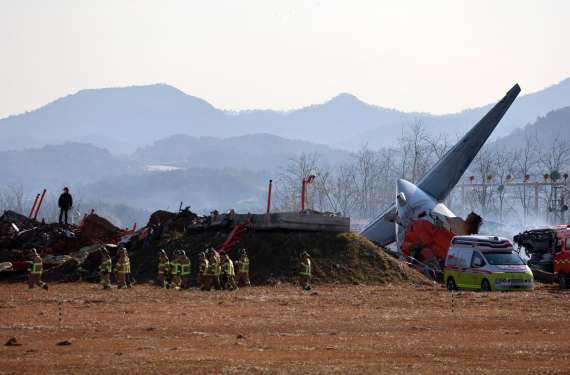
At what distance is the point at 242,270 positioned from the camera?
41438 mm

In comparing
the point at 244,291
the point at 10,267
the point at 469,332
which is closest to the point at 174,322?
the point at 469,332

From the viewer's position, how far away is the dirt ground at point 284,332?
19.3m

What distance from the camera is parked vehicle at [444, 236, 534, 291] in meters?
39.8

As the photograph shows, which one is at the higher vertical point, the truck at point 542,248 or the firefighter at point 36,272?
the truck at point 542,248

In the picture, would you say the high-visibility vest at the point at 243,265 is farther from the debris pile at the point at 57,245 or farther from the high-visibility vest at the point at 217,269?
the debris pile at the point at 57,245

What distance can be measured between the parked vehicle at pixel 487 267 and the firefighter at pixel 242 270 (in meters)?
8.19

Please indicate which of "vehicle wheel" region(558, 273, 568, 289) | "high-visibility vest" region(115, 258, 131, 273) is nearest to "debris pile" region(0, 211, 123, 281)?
"high-visibility vest" region(115, 258, 131, 273)

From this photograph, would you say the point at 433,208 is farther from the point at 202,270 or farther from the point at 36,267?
the point at 36,267

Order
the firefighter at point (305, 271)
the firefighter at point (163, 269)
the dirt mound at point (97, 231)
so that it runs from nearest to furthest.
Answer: the firefighter at point (305, 271) < the firefighter at point (163, 269) < the dirt mound at point (97, 231)

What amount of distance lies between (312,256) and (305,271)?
3.63 metres

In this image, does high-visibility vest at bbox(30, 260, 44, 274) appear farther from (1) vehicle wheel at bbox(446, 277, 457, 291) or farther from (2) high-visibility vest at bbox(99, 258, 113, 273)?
(1) vehicle wheel at bbox(446, 277, 457, 291)

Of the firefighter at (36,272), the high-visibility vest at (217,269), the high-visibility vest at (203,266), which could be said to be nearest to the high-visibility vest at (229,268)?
the high-visibility vest at (217,269)

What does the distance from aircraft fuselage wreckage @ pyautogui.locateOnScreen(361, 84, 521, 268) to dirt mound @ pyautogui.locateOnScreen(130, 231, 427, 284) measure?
5718 millimetres

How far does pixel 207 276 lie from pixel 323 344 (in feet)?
59.1
